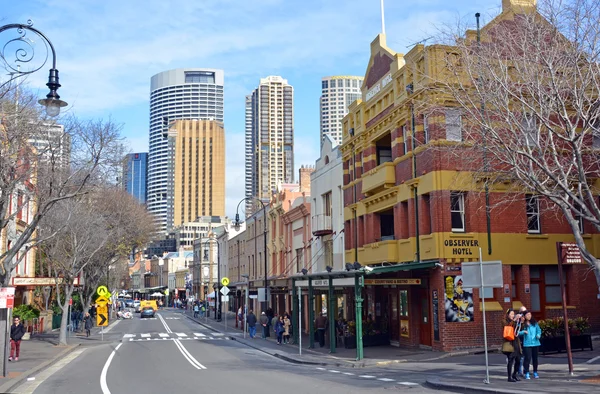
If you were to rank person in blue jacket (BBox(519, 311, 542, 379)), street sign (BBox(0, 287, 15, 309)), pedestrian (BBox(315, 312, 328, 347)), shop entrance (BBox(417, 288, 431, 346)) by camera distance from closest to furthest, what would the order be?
person in blue jacket (BBox(519, 311, 542, 379)) → street sign (BBox(0, 287, 15, 309)) → shop entrance (BBox(417, 288, 431, 346)) → pedestrian (BBox(315, 312, 328, 347))

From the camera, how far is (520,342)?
52.9ft

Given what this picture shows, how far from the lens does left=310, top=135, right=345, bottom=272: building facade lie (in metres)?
36.7

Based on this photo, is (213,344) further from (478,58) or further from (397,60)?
(478,58)

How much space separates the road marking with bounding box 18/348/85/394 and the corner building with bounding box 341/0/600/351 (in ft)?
36.8

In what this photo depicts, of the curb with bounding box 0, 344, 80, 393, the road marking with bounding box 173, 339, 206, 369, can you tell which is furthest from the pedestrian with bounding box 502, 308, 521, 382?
the curb with bounding box 0, 344, 80, 393

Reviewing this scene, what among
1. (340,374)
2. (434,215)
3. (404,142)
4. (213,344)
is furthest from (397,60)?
(213,344)

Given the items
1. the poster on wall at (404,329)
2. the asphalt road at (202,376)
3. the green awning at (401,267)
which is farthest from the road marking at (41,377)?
the poster on wall at (404,329)

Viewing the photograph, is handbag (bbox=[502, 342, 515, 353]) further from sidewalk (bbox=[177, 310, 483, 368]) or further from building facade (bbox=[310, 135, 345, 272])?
building facade (bbox=[310, 135, 345, 272])

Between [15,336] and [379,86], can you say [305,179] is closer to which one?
[379,86]

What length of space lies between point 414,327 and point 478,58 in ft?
42.4

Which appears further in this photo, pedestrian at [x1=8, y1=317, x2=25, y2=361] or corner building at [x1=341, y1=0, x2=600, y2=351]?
pedestrian at [x1=8, y1=317, x2=25, y2=361]

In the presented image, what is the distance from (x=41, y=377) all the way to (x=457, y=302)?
1449cm

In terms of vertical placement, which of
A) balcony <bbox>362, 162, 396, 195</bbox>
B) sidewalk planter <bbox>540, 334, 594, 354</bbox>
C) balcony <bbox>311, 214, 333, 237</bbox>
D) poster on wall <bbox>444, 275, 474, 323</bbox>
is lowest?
sidewalk planter <bbox>540, 334, 594, 354</bbox>

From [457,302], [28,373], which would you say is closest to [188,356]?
[28,373]
